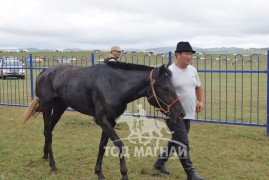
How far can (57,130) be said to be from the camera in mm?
8328

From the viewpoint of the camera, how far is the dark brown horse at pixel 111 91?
4.25 m

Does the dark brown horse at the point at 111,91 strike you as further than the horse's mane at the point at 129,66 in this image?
No

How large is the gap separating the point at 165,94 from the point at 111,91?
0.75 meters

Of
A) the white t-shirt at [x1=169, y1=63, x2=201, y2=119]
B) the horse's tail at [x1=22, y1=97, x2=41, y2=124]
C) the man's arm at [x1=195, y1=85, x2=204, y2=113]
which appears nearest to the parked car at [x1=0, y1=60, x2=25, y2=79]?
the horse's tail at [x1=22, y1=97, x2=41, y2=124]

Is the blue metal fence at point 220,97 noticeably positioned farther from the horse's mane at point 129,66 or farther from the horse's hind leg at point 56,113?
the horse's hind leg at point 56,113

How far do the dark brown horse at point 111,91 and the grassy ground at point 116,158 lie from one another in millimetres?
461

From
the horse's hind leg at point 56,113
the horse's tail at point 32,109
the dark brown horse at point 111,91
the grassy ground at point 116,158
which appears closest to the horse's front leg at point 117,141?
the dark brown horse at point 111,91

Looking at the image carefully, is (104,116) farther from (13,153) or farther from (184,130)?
(13,153)

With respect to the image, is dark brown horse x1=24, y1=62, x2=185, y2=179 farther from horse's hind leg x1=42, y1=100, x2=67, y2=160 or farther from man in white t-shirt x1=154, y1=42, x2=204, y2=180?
man in white t-shirt x1=154, y1=42, x2=204, y2=180

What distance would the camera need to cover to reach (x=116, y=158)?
6008 millimetres

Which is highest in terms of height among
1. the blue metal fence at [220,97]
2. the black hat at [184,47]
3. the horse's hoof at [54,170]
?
the black hat at [184,47]

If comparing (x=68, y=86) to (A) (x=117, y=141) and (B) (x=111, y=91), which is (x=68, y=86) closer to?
(B) (x=111, y=91)

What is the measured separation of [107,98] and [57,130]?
4282 mm

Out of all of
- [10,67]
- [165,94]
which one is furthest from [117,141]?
[10,67]
